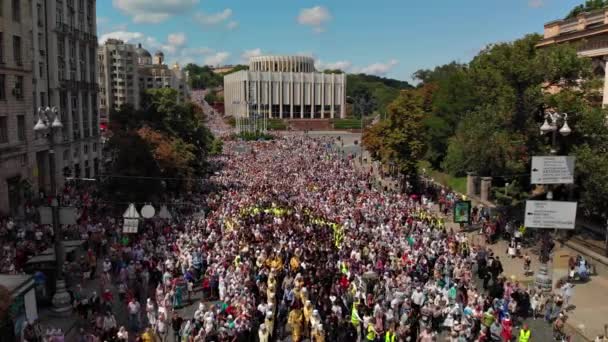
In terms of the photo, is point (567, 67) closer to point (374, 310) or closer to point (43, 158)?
point (374, 310)

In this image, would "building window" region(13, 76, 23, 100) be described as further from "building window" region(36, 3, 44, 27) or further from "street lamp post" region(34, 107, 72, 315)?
"street lamp post" region(34, 107, 72, 315)

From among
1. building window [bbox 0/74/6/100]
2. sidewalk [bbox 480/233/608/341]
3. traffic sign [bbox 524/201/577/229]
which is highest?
building window [bbox 0/74/6/100]

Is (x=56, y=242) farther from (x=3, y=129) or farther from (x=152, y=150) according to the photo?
(x=152, y=150)

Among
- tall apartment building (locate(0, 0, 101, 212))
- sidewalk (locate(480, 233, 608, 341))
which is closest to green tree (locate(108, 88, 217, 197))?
tall apartment building (locate(0, 0, 101, 212))

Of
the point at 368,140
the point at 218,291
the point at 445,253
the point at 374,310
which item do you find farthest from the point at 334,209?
the point at 368,140

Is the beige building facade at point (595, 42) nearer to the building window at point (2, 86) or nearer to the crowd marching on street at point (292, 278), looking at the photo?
the crowd marching on street at point (292, 278)

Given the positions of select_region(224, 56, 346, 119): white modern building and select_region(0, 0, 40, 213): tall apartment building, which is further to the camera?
select_region(224, 56, 346, 119): white modern building

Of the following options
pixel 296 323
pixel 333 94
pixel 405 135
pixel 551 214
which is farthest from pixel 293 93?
pixel 296 323

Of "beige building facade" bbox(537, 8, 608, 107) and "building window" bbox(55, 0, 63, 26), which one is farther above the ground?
"building window" bbox(55, 0, 63, 26)
